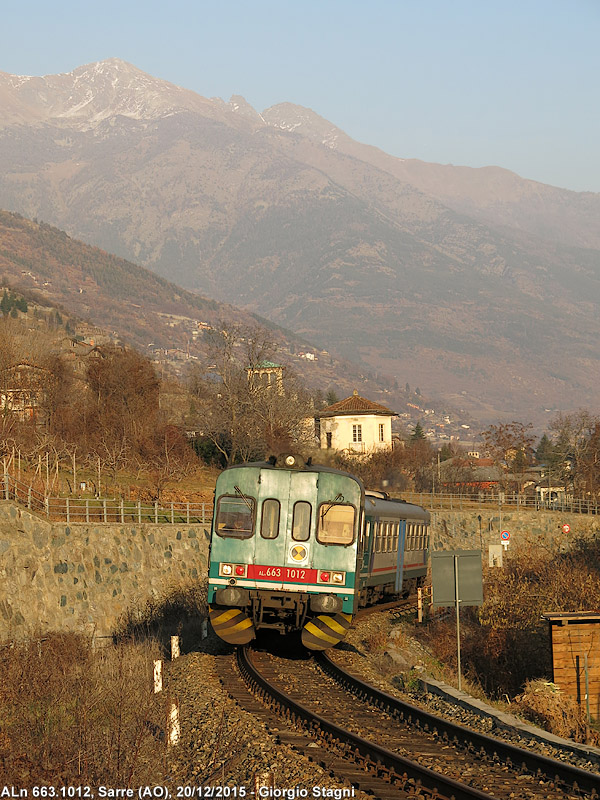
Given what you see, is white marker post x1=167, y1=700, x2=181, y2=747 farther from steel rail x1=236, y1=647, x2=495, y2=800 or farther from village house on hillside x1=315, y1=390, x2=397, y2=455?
village house on hillside x1=315, y1=390, x2=397, y2=455

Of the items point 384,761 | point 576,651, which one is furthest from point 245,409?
point 384,761

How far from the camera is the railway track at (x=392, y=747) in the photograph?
10961 millimetres

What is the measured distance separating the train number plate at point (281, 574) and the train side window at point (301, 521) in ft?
2.01

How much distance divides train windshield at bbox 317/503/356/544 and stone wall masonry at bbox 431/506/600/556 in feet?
129

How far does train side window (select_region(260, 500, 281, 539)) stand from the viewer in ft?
63.6

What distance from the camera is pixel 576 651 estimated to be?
2092 cm

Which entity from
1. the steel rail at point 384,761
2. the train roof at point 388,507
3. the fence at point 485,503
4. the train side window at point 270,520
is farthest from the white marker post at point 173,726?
the fence at point 485,503

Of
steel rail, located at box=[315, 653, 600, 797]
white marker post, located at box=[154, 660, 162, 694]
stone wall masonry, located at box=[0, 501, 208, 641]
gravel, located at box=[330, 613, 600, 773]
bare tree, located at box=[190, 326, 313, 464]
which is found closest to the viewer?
steel rail, located at box=[315, 653, 600, 797]

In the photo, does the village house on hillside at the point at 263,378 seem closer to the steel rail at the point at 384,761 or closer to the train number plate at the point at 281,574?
the train number plate at the point at 281,574

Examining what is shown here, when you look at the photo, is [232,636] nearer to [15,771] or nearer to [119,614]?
[15,771]

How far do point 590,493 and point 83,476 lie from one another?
48.8 meters

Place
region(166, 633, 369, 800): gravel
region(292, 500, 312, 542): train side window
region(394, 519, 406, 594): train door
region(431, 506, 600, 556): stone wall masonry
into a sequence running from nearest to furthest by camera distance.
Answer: region(166, 633, 369, 800): gravel → region(292, 500, 312, 542): train side window → region(394, 519, 406, 594): train door → region(431, 506, 600, 556): stone wall masonry

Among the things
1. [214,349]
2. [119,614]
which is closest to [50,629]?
[119,614]

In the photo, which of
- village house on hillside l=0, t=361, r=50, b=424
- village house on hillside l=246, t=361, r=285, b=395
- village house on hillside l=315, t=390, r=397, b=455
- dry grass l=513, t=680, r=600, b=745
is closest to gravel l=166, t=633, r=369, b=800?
dry grass l=513, t=680, r=600, b=745
